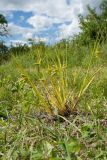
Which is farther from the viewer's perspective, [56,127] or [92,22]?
[92,22]

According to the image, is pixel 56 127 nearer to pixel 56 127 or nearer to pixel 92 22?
pixel 56 127

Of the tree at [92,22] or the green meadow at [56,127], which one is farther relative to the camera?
the tree at [92,22]

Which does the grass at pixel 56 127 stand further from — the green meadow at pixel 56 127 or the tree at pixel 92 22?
the tree at pixel 92 22

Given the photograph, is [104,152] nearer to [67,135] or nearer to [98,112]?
[67,135]

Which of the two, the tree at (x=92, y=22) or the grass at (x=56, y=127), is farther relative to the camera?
the tree at (x=92, y=22)

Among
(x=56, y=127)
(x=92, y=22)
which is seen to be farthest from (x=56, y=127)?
(x=92, y=22)

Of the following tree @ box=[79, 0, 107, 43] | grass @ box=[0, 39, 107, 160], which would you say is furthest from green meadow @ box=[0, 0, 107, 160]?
tree @ box=[79, 0, 107, 43]

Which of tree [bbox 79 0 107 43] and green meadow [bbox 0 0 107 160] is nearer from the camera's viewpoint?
green meadow [bbox 0 0 107 160]

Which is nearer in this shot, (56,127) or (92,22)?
(56,127)

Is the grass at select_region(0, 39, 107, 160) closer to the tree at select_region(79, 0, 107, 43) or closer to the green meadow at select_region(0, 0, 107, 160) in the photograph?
the green meadow at select_region(0, 0, 107, 160)

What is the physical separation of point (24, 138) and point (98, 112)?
1.07 metres

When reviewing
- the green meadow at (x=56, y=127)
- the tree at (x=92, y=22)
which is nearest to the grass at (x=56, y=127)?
the green meadow at (x=56, y=127)

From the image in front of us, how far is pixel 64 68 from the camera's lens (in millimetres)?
4316

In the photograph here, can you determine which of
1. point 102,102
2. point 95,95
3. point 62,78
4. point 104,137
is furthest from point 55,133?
Answer: point 95,95
